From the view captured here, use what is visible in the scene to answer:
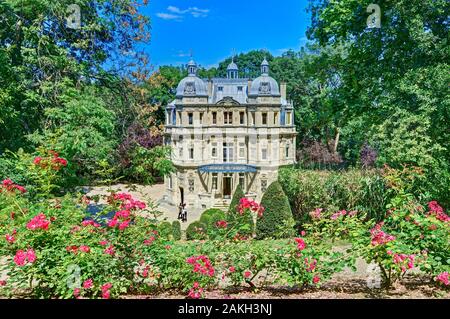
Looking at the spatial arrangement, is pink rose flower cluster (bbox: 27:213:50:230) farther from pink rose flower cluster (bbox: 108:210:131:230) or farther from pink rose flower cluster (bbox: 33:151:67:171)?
pink rose flower cluster (bbox: 33:151:67:171)

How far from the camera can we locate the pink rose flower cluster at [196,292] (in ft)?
16.8

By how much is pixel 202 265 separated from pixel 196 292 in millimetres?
367

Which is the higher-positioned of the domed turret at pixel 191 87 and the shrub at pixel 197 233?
the domed turret at pixel 191 87

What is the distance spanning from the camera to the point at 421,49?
36.2ft

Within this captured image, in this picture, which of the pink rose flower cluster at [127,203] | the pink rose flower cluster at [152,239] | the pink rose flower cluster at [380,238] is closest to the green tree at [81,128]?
the pink rose flower cluster at [127,203]

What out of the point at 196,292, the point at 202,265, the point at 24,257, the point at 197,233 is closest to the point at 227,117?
the point at 197,233

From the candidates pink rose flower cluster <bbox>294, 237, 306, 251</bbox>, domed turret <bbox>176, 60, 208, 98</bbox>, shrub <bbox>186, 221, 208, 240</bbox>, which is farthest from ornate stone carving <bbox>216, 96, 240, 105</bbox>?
pink rose flower cluster <bbox>294, 237, 306, 251</bbox>

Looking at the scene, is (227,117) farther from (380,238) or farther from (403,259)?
(403,259)

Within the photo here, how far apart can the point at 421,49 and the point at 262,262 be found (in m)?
8.80

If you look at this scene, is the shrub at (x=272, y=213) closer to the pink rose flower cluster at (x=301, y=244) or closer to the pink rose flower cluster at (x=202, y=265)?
the pink rose flower cluster at (x=301, y=244)

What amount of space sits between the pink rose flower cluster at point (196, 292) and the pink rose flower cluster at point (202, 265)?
0.61ft

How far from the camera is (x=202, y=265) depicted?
5355 mm

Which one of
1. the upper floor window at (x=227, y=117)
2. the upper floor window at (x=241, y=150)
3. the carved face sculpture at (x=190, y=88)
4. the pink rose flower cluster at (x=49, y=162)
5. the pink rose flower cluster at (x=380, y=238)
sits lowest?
the pink rose flower cluster at (x=380, y=238)
